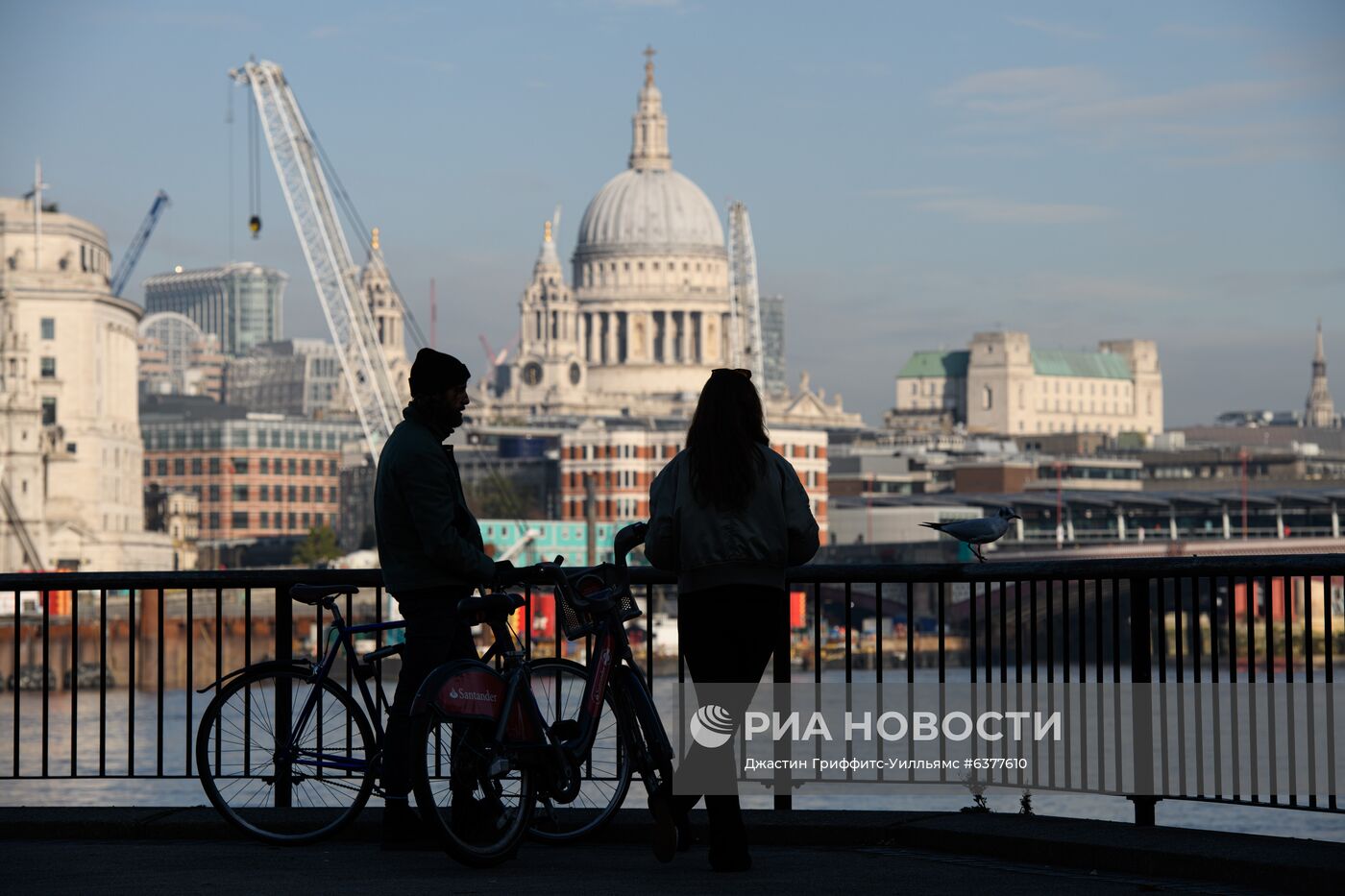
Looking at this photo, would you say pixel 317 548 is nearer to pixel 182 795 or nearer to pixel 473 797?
pixel 182 795

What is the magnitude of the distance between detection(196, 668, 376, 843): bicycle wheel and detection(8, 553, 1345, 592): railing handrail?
1.78 feet

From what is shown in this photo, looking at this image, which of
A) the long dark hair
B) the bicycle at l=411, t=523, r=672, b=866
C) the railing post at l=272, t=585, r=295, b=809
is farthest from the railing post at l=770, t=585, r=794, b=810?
the railing post at l=272, t=585, r=295, b=809

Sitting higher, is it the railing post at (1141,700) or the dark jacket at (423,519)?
the dark jacket at (423,519)

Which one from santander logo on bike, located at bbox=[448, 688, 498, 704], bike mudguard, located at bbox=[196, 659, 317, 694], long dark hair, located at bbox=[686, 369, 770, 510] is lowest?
santander logo on bike, located at bbox=[448, 688, 498, 704]

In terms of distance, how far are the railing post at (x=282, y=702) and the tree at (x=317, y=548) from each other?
11442 cm

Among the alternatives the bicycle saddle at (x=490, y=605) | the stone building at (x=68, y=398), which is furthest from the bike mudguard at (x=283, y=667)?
the stone building at (x=68, y=398)

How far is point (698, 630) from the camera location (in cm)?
922

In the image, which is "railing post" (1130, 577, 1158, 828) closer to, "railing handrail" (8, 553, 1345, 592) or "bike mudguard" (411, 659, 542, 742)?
"railing handrail" (8, 553, 1345, 592)

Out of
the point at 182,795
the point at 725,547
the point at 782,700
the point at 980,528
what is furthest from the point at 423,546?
the point at 182,795

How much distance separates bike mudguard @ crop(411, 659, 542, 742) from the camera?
29.9 ft

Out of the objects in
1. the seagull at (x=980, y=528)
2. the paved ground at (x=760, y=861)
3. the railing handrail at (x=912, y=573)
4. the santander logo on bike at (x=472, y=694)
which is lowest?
the paved ground at (x=760, y=861)

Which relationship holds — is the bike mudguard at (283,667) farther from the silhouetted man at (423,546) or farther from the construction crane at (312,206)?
the construction crane at (312,206)

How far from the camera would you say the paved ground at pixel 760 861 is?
8875 millimetres

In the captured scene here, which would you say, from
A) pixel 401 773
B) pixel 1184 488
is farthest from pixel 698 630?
pixel 1184 488
